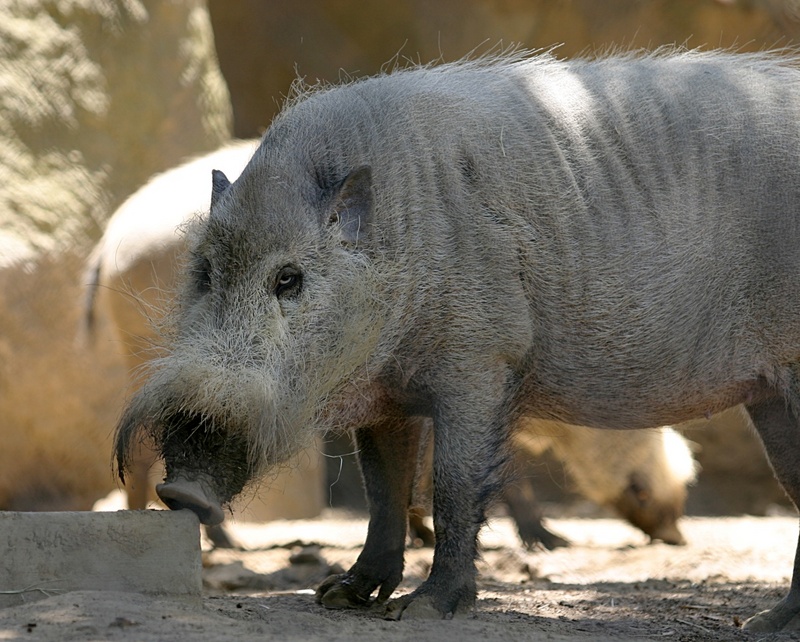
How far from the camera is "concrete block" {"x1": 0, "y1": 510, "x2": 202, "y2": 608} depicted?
2906 millimetres

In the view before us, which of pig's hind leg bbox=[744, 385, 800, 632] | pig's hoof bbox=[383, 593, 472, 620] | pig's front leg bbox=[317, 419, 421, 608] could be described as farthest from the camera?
pig's hind leg bbox=[744, 385, 800, 632]

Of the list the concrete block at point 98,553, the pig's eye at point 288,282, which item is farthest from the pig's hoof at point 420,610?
the pig's eye at point 288,282

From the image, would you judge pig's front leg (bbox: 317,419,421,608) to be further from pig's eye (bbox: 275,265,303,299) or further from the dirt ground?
pig's eye (bbox: 275,265,303,299)

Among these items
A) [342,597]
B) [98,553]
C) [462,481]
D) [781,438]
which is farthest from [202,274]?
[781,438]

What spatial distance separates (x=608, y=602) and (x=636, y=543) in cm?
268

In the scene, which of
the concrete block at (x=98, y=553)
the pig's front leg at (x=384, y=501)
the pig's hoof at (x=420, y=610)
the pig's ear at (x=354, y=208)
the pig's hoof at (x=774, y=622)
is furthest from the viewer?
the pig's front leg at (x=384, y=501)

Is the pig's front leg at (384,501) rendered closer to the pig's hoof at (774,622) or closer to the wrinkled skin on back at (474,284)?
the wrinkled skin on back at (474,284)

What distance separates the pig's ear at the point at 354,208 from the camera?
3.28 meters

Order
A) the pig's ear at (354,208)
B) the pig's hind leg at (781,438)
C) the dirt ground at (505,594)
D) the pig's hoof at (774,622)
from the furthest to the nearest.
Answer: the pig's hind leg at (781,438)
the pig's hoof at (774,622)
the pig's ear at (354,208)
the dirt ground at (505,594)

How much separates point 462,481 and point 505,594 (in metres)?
1.00

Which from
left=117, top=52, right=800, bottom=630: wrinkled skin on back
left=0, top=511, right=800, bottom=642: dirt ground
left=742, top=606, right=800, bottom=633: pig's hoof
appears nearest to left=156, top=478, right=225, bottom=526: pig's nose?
left=117, top=52, right=800, bottom=630: wrinkled skin on back

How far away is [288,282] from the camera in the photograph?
3.21 m

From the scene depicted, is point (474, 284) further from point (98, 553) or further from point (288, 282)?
point (98, 553)

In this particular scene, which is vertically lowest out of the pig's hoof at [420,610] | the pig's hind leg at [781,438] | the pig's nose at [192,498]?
the pig's hoof at [420,610]
